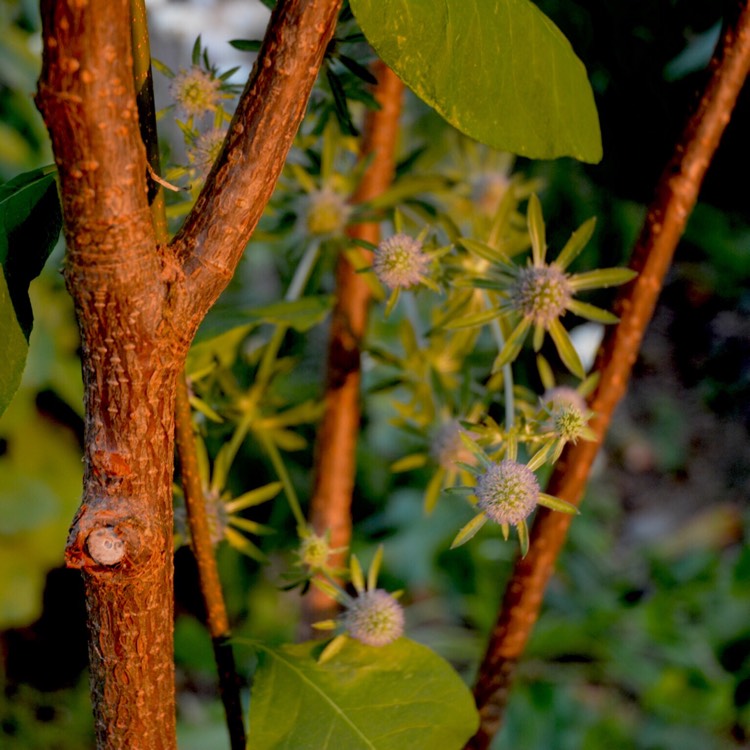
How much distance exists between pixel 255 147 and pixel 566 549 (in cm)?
123

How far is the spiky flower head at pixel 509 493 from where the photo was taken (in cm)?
40

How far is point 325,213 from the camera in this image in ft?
2.17

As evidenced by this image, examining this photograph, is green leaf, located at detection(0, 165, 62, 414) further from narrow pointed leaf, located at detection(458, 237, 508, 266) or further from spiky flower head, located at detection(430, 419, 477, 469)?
spiky flower head, located at detection(430, 419, 477, 469)

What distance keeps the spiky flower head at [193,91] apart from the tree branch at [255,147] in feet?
0.38

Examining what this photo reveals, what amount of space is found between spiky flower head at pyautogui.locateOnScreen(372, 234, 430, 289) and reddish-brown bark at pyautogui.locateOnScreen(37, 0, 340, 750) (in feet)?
0.43

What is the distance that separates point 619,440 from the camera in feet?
7.45

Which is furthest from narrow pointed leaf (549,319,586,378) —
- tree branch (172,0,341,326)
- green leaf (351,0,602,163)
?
tree branch (172,0,341,326)

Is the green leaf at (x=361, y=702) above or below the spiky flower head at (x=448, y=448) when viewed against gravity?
below

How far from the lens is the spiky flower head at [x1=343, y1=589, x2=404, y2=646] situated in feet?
1.60

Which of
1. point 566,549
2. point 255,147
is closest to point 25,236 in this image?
point 255,147

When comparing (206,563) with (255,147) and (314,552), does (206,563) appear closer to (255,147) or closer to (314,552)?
(314,552)

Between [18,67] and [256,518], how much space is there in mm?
907

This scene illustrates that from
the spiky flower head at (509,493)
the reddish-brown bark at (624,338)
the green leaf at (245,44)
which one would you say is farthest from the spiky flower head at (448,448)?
the green leaf at (245,44)

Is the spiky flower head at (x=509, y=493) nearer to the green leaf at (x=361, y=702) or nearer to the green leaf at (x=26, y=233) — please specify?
the green leaf at (x=361, y=702)
